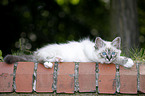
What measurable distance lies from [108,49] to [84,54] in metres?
0.34

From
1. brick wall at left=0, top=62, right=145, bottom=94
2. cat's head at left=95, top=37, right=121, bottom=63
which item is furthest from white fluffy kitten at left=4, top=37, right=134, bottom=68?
brick wall at left=0, top=62, right=145, bottom=94

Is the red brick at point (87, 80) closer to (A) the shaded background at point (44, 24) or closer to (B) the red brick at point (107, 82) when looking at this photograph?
(B) the red brick at point (107, 82)

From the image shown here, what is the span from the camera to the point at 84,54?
232cm

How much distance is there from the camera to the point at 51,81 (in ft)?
6.08

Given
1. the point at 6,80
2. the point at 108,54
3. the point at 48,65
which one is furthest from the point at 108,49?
the point at 6,80

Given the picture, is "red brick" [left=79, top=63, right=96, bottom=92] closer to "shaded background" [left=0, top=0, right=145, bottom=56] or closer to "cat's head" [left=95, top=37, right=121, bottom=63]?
"cat's head" [left=95, top=37, right=121, bottom=63]

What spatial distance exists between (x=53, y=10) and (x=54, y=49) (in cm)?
178

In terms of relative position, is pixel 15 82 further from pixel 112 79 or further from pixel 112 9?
pixel 112 9

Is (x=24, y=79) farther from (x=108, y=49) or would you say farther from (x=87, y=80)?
(x=108, y=49)

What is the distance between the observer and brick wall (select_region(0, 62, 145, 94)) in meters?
1.82

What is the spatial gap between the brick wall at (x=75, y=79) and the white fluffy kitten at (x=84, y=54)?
0.33ft

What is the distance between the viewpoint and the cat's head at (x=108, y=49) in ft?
6.77

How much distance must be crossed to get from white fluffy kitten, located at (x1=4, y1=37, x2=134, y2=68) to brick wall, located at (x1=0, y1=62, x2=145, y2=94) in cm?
10

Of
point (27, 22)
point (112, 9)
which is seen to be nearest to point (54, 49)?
point (27, 22)
